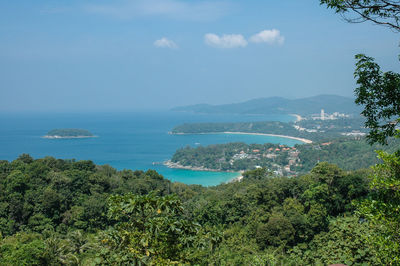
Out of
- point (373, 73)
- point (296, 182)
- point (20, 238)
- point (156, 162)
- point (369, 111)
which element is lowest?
point (156, 162)

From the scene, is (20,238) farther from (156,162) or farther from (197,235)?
(156,162)

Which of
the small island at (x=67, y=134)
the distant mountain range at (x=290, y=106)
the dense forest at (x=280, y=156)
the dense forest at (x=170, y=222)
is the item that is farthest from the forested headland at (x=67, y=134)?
the distant mountain range at (x=290, y=106)

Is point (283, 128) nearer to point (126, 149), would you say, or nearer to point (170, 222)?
point (126, 149)

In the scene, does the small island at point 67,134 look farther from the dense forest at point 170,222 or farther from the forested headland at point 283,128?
the dense forest at point 170,222

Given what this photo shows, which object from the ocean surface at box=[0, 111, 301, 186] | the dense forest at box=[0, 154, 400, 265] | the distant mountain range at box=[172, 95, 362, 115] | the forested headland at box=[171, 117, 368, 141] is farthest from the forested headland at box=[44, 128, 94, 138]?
the distant mountain range at box=[172, 95, 362, 115]

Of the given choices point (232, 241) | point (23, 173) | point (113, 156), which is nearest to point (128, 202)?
point (232, 241)

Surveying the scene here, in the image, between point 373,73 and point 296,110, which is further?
point 296,110

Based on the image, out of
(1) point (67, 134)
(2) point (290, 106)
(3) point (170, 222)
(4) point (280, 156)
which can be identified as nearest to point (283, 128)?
(4) point (280, 156)
